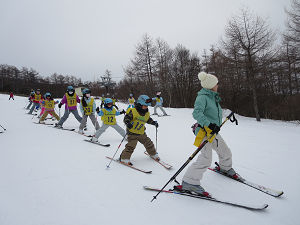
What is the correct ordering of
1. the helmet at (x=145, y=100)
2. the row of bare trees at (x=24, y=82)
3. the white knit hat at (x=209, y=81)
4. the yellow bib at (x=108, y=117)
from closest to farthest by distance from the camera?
1. the white knit hat at (x=209, y=81)
2. the helmet at (x=145, y=100)
3. the yellow bib at (x=108, y=117)
4. the row of bare trees at (x=24, y=82)

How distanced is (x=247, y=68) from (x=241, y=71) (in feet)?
2.63

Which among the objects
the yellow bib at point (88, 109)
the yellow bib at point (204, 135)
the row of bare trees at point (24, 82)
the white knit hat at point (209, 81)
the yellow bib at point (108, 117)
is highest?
the row of bare trees at point (24, 82)

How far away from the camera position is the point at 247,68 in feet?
45.6

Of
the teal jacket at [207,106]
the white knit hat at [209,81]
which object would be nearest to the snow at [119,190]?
the teal jacket at [207,106]

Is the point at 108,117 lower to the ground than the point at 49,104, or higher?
lower

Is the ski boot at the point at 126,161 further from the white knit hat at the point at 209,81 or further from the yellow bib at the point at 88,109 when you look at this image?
the yellow bib at the point at 88,109

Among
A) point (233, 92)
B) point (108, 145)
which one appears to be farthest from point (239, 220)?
point (233, 92)

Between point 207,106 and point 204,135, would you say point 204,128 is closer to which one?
point 204,135

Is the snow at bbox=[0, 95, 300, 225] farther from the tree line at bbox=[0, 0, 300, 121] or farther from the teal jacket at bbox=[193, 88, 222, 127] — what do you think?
the tree line at bbox=[0, 0, 300, 121]

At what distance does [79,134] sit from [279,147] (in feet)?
24.8

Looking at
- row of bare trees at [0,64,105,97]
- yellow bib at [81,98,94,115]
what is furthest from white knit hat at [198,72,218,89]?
row of bare trees at [0,64,105,97]

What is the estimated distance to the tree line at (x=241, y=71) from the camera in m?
13.4

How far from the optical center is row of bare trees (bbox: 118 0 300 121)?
13.3m

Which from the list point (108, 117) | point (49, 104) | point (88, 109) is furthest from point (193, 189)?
point (49, 104)
